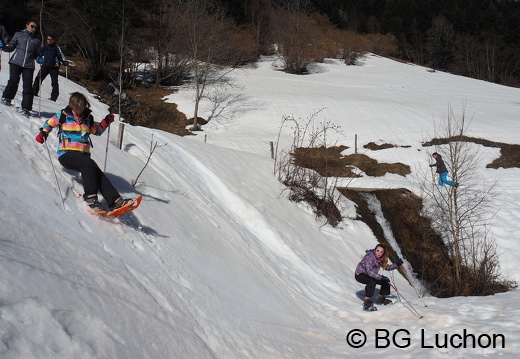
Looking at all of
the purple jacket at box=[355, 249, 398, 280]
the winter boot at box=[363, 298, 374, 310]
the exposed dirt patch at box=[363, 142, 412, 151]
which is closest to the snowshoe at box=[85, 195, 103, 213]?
the winter boot at box=[363, 298, 374, 310]

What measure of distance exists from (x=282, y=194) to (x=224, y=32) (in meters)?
24.7

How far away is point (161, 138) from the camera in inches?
465

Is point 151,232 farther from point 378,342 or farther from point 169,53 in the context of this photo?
point 169,53

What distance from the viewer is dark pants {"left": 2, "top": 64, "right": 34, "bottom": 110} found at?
22.6ft

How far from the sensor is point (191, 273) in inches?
201

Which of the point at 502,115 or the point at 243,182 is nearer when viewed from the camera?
the point at 243,182

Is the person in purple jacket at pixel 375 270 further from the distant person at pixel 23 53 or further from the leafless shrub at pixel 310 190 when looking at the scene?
the distant person at pixel 23 53

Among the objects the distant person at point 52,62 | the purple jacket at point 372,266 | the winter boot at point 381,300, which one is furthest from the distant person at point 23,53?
the winter boot at point 381,300

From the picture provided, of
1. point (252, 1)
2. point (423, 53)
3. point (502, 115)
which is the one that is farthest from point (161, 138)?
point (423, 53)

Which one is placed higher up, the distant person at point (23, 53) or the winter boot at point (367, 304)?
the distant person at point (23, 53)

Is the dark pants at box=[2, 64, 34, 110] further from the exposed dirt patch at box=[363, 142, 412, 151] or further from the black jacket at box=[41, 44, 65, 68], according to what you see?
the exposed dirt patch at box=[363, 142, 412, 151]

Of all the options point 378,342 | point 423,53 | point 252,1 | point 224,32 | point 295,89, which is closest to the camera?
point 378,342

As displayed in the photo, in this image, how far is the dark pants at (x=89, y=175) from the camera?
4820mm

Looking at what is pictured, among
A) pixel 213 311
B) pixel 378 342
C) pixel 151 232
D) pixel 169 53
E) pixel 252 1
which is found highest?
pixel 252 1
